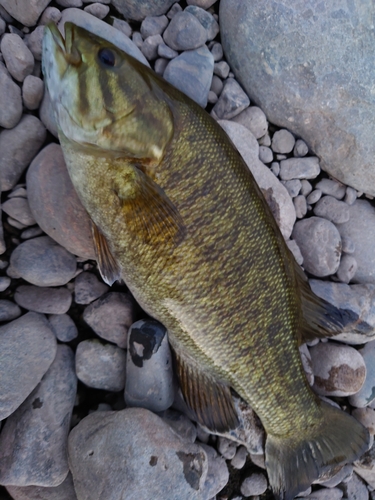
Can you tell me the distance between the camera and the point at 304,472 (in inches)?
85.7

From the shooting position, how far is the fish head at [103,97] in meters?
1.62

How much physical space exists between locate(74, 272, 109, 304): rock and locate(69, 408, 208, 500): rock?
27.3 inches

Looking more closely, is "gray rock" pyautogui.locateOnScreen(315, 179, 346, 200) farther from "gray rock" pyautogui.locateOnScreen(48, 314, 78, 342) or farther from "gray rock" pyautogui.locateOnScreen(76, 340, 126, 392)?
"gray rock" pyautogui.locateOnScreen(48, 314, 78, 342)

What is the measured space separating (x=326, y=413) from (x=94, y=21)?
272cm

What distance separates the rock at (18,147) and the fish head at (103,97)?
1.44 feet

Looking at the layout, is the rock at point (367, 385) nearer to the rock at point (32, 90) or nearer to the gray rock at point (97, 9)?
the rock at point (32, 90)

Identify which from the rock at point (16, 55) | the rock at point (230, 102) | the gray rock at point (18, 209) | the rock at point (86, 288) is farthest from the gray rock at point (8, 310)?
the rock at point (230, 102)

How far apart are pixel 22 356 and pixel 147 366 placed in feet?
2.35

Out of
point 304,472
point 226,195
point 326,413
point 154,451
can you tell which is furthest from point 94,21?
point 304,472

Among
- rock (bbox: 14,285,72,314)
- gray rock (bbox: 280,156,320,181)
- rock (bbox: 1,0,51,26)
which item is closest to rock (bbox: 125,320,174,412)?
rock (bbox: 14,285,72,314)

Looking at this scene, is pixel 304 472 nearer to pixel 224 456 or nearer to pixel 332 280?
pixel 224 456

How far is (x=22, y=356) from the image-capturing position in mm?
2070

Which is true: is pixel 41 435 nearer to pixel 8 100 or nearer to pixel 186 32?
pixel 8 100

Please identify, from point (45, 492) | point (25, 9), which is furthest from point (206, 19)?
point (45, 492)
